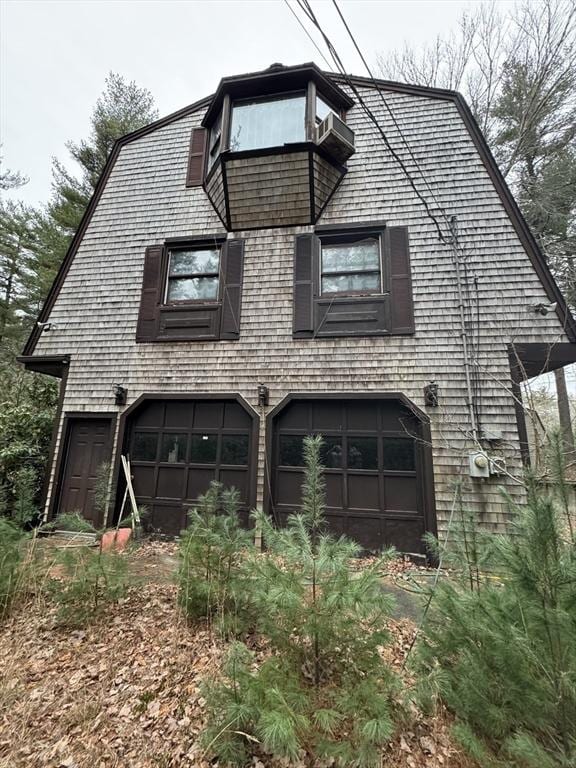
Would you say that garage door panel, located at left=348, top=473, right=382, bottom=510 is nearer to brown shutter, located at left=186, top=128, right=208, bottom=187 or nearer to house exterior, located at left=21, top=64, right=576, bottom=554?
house exterior, located at left=21, top=64, right=576, bottom=554

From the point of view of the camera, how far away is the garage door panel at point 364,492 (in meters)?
4.68

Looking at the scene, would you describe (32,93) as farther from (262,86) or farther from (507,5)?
(507,5)

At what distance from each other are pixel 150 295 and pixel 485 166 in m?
5.92

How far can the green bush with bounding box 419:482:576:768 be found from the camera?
1.10 meters

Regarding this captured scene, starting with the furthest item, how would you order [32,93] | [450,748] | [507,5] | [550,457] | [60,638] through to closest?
[32,93], [507,5], [60,638], [450,748], [550,457]

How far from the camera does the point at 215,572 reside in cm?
255

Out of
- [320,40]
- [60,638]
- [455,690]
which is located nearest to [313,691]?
[455,690]

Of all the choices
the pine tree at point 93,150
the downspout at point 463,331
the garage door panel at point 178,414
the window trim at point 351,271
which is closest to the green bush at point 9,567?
the garage door panel at point 178,414

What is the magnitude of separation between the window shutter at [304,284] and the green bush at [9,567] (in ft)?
13.4

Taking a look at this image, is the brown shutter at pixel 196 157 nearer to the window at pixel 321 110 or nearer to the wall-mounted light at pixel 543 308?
the window at pixel 321 110

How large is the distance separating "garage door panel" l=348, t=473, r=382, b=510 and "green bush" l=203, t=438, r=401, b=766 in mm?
2952

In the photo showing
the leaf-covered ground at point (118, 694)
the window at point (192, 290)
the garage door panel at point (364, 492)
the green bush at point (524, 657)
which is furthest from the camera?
the window at point (192, 290)

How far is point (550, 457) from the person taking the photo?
135 cm

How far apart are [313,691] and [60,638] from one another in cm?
223
